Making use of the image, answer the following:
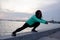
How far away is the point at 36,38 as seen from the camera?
7816mm

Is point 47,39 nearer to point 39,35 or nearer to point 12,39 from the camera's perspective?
point 39,35

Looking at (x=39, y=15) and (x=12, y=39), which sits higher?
(x=39, y=15)

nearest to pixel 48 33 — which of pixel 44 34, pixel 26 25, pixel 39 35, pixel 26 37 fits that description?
pixel 44 34

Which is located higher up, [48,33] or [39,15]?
[39,15]

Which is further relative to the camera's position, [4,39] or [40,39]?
[40,39]

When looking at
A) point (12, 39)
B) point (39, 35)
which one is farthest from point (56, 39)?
point (12, 39)

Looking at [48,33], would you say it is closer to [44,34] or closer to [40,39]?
[44,34]

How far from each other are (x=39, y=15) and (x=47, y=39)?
1115 millimetres

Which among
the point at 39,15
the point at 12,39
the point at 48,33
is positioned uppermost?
the point at 39,15

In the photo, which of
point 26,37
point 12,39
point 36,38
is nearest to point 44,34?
point 36,38

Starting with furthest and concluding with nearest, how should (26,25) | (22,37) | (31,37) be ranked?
(26,25), (31,37), (22,37)

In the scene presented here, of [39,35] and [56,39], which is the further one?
[39,35]

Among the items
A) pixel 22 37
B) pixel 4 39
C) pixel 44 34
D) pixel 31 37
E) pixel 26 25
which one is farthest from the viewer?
pixel 44 34

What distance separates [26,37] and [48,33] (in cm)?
233
